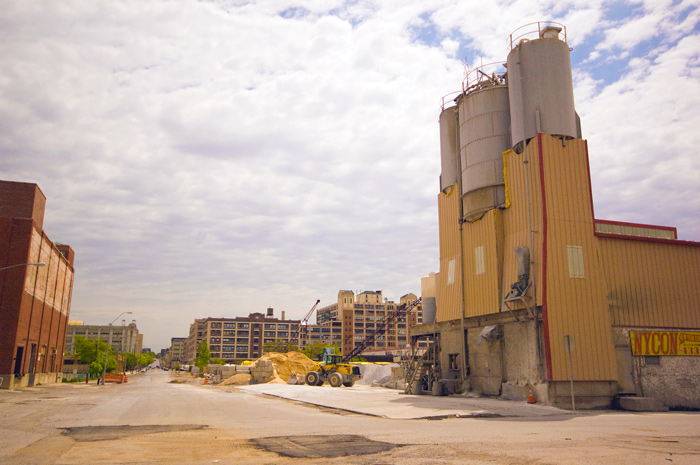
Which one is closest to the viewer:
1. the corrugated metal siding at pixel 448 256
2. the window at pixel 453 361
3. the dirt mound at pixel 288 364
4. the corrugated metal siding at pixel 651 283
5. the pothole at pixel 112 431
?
the pothole at pixel 112 431

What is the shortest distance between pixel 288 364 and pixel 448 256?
3397cm

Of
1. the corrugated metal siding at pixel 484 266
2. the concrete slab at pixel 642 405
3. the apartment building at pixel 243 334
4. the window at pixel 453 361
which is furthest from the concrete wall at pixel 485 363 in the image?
the apartment building at pixel 243 334

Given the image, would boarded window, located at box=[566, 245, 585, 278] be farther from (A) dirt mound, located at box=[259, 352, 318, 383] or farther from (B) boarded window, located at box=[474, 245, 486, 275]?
(A) dirt mound, located at box=[259, 352, 318, 383]

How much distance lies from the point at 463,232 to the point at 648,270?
425 inches

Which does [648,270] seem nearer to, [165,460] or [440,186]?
[440,186]

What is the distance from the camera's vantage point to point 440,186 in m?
37.5

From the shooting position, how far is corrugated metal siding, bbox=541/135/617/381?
79.9 feet

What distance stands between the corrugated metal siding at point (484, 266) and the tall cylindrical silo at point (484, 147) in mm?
936

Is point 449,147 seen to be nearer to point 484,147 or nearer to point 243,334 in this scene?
point 484,147

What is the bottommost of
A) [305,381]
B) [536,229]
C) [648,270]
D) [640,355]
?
[305,381]

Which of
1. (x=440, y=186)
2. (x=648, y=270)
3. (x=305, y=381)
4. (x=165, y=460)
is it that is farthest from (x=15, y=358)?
(x=648, y=270)

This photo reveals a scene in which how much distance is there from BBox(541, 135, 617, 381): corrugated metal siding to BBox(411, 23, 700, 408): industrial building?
58mm

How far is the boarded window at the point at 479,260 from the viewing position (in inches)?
1211

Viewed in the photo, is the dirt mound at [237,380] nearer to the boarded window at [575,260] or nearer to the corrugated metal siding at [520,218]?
the corrugated metal siding at [520,218]
